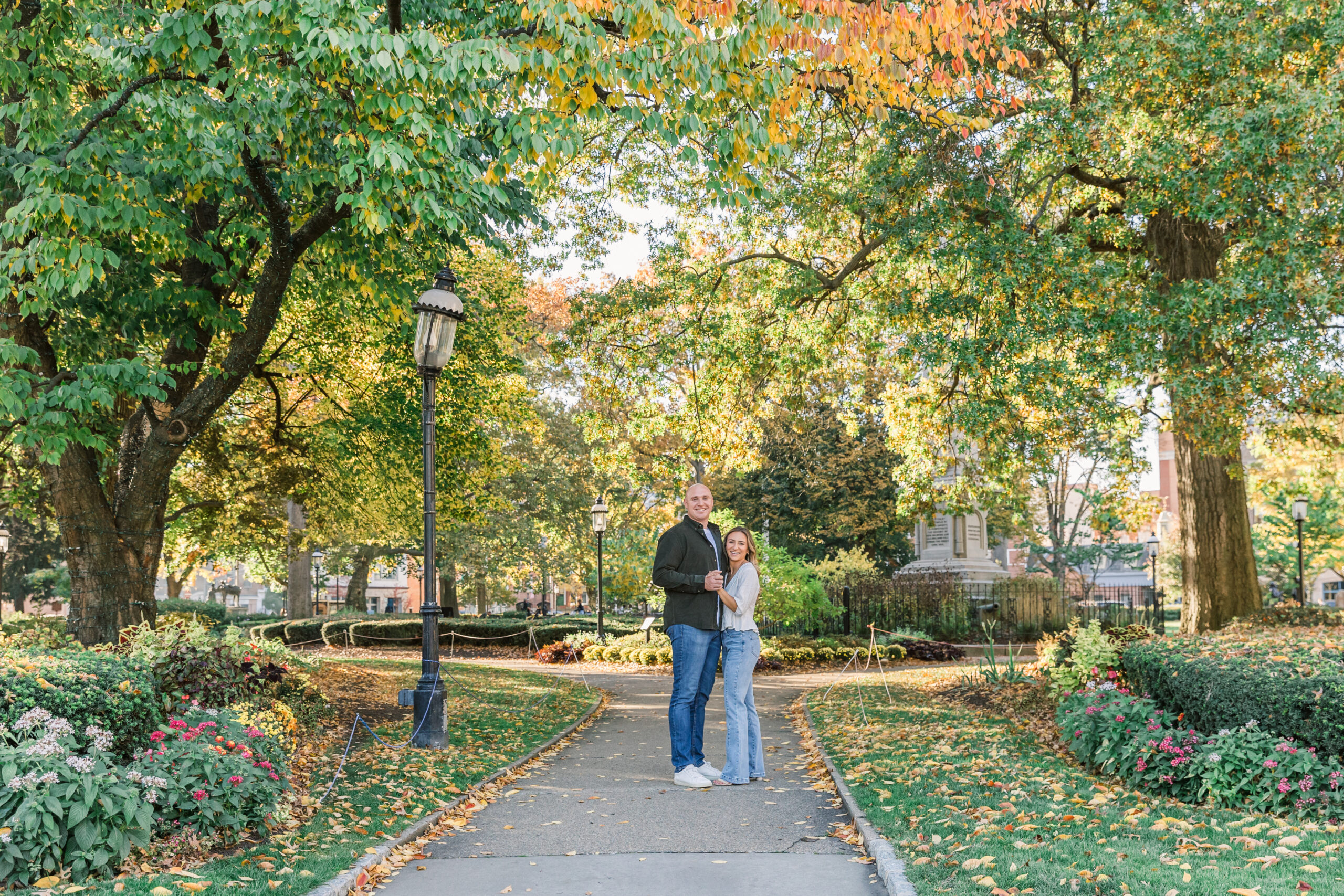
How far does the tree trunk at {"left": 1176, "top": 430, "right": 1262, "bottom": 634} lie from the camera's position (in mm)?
13586

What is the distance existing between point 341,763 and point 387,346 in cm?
828

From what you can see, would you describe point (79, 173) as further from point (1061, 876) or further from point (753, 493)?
point (753, 493)

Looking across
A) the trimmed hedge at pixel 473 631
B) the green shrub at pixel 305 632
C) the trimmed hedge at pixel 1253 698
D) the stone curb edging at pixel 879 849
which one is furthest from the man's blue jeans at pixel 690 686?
the green shrub at pixel 305 632

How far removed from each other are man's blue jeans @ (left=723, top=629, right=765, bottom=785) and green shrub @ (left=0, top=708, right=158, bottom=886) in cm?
383

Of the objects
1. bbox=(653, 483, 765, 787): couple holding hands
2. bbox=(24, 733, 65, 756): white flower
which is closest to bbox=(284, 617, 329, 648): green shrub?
bbox=(653, 483, 765, 787): couple holding hands

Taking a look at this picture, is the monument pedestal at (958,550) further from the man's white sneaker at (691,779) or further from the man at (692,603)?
the man at (692,603)

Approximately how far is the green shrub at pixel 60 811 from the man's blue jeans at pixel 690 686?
349 centimetres

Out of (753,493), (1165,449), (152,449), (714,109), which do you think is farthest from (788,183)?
(1165,449)

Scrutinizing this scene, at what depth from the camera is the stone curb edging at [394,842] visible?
15.7 ft

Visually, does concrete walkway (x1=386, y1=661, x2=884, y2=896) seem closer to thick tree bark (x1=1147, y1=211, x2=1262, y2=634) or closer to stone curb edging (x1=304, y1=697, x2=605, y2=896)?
stone curb edging (x1=304, y1=697, x2=605, y2=896)

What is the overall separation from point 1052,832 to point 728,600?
2601 mm

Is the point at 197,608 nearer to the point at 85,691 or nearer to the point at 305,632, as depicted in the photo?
the point at 305,632

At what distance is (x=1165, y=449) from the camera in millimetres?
66750

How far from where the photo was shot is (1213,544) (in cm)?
1370
